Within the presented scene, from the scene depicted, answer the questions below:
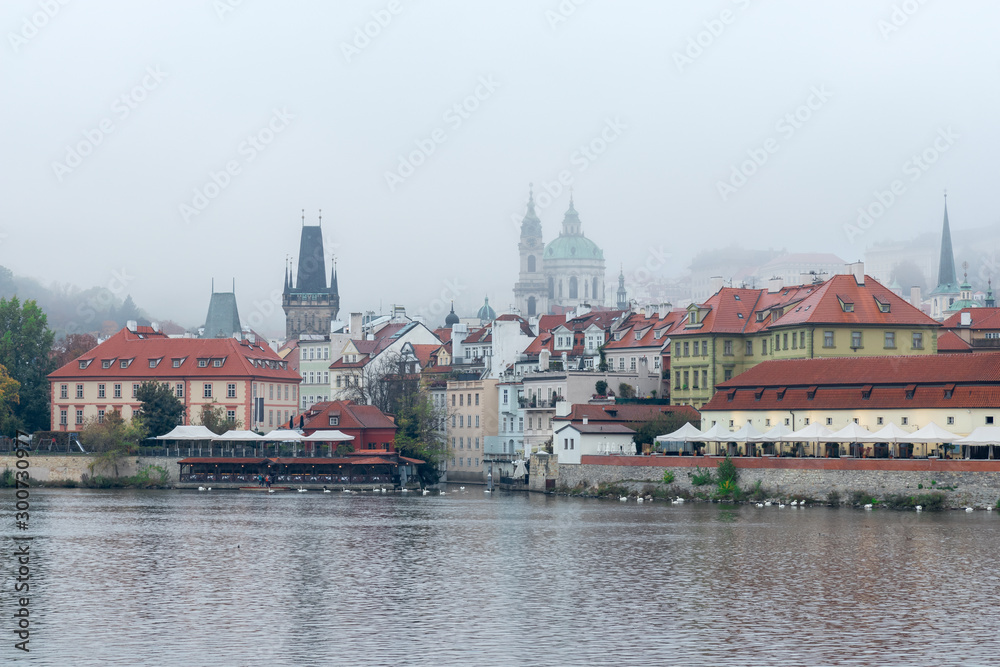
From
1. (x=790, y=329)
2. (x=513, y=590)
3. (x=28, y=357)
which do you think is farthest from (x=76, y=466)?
(x=513, y=590)

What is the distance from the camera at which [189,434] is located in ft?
353

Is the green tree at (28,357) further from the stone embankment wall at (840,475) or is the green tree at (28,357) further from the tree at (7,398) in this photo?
the stone embankment wall at (840,475)

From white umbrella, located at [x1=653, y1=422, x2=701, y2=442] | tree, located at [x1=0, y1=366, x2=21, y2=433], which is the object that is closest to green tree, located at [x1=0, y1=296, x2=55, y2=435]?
tree, located at [x1=0, y1=366, x2=21, y2=433]

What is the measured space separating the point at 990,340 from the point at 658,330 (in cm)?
2592

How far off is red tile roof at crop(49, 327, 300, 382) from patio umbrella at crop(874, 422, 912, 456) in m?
60.3

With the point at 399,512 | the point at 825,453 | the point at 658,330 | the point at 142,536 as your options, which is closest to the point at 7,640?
the point at 142,536

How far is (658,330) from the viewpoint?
119562 millimetres

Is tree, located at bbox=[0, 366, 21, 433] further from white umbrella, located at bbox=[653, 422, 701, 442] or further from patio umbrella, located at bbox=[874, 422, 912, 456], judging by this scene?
patio umbrella, located at bbox=[874, 422, 912, 456]

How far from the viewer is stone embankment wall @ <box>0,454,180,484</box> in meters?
107

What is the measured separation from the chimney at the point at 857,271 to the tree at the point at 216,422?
4891cm

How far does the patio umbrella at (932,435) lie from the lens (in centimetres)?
7788

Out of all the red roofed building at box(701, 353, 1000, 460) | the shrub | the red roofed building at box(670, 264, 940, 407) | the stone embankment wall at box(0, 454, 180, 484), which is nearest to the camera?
the red roofed building at box(701, 353, 1000, 460)

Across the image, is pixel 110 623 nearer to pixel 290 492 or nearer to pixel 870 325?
pixel 290 492

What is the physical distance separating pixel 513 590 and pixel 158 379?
277 feet
